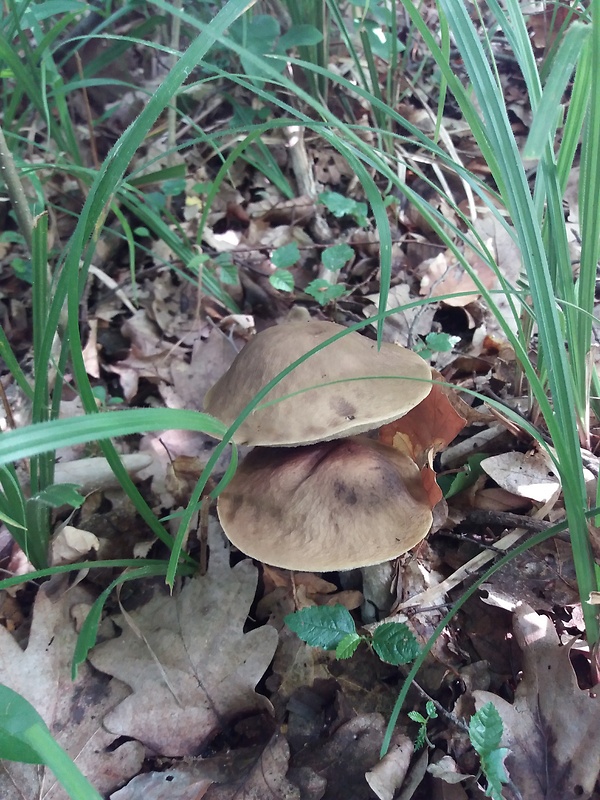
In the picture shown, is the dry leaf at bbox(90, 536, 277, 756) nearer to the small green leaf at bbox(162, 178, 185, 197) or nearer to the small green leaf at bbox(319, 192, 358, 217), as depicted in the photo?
the small green leaf at bbox(319, 192, 358, 217)

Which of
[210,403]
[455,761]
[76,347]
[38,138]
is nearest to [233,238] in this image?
[38,138]

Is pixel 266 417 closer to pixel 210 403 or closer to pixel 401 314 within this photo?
pixel 210 403

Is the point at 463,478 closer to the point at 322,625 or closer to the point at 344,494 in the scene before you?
the point at 344,494

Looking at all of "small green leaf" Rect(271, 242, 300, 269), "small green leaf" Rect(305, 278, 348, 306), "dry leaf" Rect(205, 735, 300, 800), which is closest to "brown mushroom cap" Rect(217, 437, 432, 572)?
"dry leaf" Rect(205, 735, 300, 800)

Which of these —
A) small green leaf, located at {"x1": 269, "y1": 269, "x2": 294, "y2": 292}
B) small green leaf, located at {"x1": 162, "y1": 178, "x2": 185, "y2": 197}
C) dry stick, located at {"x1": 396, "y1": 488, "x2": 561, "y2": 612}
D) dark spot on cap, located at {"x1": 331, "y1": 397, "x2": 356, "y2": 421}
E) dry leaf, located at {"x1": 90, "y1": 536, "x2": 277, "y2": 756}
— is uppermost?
small green leaf, located at {"x1": 162, "y1": 178, "x2": 185, "y2": 197}

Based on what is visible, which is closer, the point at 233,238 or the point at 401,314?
the point at 401,314

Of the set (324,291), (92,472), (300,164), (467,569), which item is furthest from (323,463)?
(300,164)
